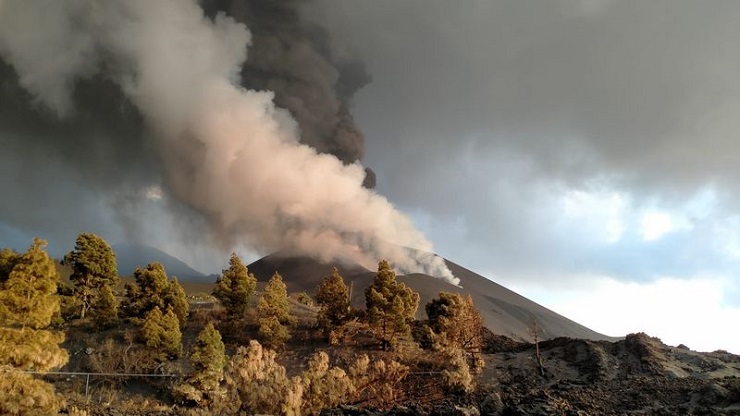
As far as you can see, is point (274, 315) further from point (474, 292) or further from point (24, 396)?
point (474, 292)

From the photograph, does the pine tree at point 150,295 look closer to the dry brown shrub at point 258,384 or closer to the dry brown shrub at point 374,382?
the dry brown shrub at point 258,384

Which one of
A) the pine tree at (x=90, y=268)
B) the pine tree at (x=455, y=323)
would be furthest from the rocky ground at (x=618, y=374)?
the pine tree at (x=90, y=268)

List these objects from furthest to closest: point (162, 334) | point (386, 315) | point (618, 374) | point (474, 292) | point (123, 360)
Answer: point (474, 292) → point (386, 315) → point (618, 374) → point (162, 334) → point (123, 360)

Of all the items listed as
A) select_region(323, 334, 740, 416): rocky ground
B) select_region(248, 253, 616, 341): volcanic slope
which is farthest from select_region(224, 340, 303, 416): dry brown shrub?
select_region(248, 253, 616, 341): volcanic slope

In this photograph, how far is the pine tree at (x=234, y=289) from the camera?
139 ft

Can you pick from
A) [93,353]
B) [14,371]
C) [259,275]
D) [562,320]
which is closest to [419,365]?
[93,353]

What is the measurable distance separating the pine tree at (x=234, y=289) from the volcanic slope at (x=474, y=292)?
51942 mm

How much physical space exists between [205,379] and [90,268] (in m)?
23.0

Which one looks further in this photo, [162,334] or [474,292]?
[474,292]

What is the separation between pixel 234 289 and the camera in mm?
42875

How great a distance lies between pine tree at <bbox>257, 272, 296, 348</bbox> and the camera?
124 ft

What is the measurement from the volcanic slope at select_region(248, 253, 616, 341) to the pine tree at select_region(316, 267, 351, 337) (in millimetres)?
46758

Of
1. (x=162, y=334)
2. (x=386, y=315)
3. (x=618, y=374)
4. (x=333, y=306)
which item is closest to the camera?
(x=162, y=334)

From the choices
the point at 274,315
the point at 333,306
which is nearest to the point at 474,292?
the point at 333,306
